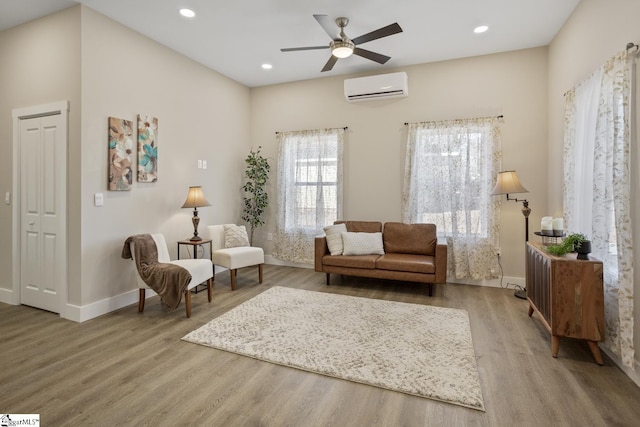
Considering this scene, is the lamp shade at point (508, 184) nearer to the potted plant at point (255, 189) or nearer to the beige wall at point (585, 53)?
the beige wall at point (585, 53)

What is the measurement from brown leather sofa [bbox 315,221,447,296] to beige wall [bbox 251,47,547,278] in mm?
342

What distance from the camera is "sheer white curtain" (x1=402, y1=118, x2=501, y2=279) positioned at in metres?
4.43

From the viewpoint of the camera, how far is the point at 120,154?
144 inches

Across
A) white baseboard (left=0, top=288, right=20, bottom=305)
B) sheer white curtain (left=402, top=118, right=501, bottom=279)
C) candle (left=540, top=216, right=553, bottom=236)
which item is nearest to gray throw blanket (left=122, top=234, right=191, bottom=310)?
white baseboard (left=0, top=288, right=20, bottom=305)

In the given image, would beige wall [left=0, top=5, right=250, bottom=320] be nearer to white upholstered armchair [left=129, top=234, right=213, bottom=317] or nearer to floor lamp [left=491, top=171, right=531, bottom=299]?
white upholstered armchair [left=129, top=234, right=213, bottom=317]

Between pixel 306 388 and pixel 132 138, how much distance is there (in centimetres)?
338

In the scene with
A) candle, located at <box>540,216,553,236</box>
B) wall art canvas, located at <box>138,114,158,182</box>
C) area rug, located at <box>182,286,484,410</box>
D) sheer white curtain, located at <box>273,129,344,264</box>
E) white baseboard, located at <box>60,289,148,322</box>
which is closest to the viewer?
area rug, located at <box>182,286,484,410</box>

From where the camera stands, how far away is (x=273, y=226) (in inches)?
230

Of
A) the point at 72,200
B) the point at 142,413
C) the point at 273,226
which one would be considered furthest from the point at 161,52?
the point at 142,413

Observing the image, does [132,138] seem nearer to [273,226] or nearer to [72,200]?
[72,200]

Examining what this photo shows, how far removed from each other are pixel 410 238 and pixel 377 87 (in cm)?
226

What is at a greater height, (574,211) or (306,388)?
(574,211)

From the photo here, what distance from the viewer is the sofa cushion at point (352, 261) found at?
14.1 feet

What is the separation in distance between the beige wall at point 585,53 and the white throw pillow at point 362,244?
2.20m
